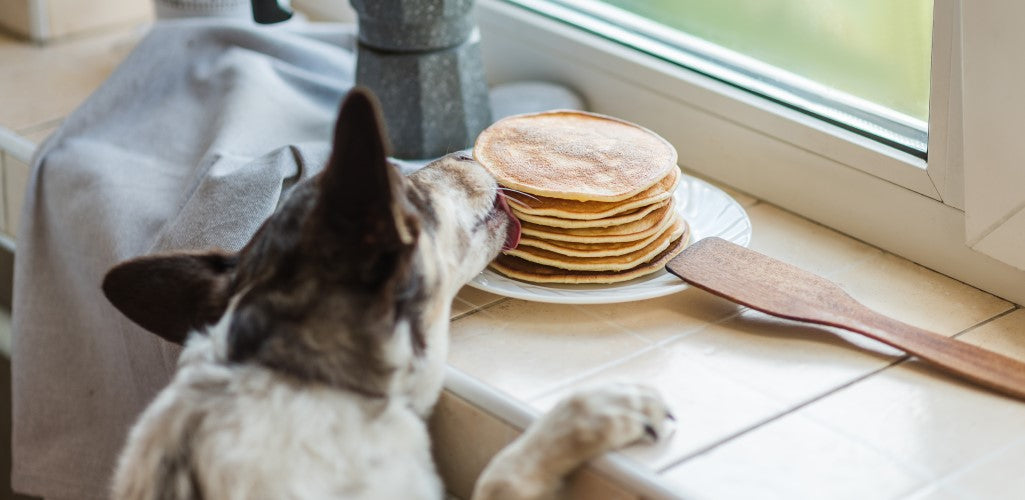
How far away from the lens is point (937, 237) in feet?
4.65

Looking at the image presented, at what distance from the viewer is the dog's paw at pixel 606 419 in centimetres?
107

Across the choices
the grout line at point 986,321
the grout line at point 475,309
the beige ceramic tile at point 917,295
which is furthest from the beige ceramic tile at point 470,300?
the grout line at point 986,321

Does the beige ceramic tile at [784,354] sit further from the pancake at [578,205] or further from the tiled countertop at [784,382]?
the pancake at [578,205]

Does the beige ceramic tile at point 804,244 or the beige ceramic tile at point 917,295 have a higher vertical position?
the beige ceramic tile at point 917,295

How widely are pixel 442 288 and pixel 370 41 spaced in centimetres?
59

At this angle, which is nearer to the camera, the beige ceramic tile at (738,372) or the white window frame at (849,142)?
the beige ceramic tile at (738,372)

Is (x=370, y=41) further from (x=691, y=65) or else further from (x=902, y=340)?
(x=902, y=340)

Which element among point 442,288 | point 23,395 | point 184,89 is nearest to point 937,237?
point 442,288

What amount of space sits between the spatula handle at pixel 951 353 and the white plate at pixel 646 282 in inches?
8.4

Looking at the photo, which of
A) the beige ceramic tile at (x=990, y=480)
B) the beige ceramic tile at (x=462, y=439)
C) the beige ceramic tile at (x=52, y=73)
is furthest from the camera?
the beige ceramic tile at (x=52, y=73)

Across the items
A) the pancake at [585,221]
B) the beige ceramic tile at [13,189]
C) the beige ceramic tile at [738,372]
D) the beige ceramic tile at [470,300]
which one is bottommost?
the beige ceramic tile at [13,189]

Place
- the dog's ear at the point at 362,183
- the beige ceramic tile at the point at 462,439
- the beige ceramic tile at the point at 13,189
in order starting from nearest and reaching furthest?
the dog's ear at the point at 362,183 < the beige ceramic tile at the point at 462,439 < the beige ceramic tile at the point at 13,189

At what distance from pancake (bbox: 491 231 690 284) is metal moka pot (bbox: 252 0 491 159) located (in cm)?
36

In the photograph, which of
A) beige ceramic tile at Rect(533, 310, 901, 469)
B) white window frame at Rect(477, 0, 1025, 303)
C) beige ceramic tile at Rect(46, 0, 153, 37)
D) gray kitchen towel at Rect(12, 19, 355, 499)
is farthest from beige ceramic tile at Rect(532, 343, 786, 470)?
beige ceramic tile at Rect(46, 0, 153, 37)
